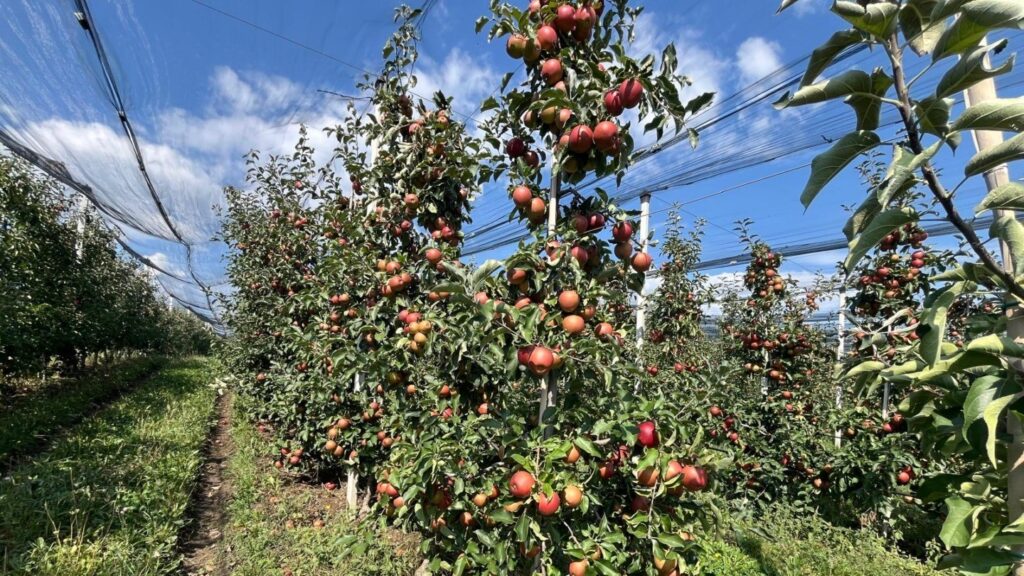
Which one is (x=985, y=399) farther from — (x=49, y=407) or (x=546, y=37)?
(x=49, y=407)

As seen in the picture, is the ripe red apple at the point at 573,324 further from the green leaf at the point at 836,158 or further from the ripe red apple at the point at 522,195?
the green leaf at the point at 836,158

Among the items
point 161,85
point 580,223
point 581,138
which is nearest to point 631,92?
point 581,138

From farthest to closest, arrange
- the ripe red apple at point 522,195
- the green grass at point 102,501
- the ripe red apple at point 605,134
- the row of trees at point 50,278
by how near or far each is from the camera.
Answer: the row of trees at point 50,278 < the green grass at point 102,501 < the ripe red apple at point 522,195 < the ripe red apple at point 605,134

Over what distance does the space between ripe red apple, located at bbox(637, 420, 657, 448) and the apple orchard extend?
0.05 feet

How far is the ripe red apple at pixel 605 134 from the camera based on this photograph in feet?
5.27

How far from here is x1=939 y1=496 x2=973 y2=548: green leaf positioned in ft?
2.85

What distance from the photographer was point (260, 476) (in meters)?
4.91

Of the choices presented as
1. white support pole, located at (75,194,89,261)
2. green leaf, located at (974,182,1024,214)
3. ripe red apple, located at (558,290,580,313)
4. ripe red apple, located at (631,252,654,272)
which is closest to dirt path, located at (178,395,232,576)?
ripe red apple, located at (558,290,580,313)

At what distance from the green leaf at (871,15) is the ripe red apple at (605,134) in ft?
2.93

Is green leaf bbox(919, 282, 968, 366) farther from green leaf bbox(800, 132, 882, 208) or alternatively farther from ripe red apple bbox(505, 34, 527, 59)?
ripe red apple bbox(505, 34, 527, 59)

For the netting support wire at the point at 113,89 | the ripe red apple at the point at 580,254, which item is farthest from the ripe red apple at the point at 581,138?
the netting support wire at the point at 113,89

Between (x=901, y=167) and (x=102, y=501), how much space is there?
5177mm

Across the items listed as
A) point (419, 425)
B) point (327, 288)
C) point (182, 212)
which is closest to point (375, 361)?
point (419, 425)

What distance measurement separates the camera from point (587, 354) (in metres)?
1.78
